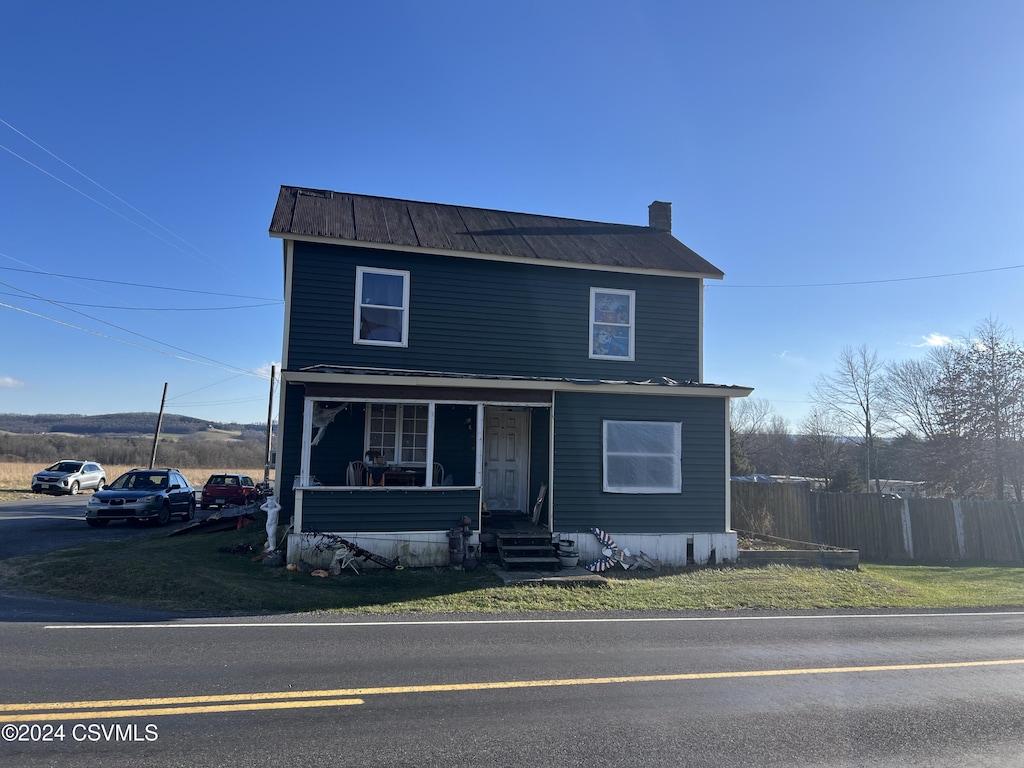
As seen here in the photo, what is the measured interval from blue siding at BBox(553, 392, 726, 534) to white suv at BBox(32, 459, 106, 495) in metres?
26.1

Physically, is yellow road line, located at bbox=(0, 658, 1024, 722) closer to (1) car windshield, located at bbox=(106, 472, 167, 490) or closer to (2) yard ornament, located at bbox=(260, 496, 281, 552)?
(2) yard ornament, located at bbox=(260, 496, 281, 552)

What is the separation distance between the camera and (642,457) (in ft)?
45.2

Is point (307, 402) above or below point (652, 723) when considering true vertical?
above

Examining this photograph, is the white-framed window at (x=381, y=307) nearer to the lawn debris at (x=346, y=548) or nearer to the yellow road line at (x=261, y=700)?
the lawn debris at (x=346, y=548)

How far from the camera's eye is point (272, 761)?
13.5 feet

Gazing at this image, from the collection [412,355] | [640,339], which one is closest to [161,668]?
[412,355]

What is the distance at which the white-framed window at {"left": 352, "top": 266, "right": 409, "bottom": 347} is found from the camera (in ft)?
44.7

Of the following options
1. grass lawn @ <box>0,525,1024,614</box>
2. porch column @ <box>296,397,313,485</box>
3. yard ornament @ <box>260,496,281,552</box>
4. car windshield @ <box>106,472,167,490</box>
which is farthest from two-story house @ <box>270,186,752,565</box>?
car windshield @ <box>106,472,167,490</box>

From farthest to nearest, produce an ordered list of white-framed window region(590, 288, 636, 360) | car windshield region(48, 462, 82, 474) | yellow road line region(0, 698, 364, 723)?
1. car windshield region(48, 462, 82, 474)
2. white-framed window region(590, 288, 636, 360)
3. yellow road line region(0, 698, 364, 723)

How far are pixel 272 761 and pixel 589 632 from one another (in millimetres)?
4769

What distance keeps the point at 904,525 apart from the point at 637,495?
9852 mm

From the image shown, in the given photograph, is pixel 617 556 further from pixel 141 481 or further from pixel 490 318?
pixel 141 481

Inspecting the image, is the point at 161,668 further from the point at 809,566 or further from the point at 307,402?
the point at 809,566

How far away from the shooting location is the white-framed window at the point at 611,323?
14836mm
